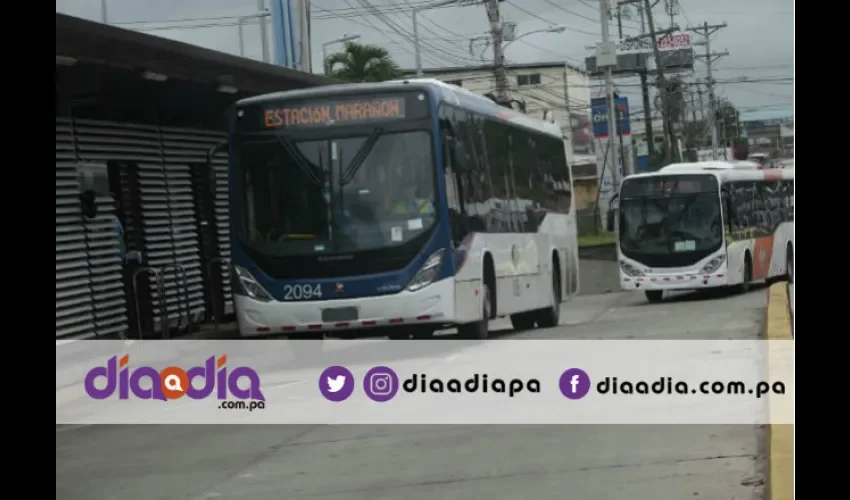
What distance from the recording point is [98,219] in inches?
648

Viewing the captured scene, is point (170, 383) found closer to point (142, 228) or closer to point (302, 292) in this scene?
point (302, 292)

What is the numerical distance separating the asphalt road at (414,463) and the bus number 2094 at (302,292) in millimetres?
3728

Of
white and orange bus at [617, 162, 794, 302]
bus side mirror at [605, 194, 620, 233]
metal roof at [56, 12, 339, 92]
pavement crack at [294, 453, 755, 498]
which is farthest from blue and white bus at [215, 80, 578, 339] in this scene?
white and orange bus at [617, 162, 794, 302]

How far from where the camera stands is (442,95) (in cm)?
1405

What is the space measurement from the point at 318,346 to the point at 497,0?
19.7ft

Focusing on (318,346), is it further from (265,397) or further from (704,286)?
(704,286)

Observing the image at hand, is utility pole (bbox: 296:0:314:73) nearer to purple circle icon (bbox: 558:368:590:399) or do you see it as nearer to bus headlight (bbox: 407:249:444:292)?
bus headlight (bbox: 407:249:444:292)

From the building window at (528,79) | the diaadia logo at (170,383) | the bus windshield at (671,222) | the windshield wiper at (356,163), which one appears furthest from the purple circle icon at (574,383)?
the bus windshield at (671,222)

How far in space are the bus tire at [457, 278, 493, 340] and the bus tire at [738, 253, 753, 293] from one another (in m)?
11.0

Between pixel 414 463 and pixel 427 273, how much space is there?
243 inches

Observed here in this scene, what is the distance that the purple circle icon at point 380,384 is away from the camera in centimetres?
943

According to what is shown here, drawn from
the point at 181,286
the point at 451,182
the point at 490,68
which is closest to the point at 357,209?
the point at 451,182

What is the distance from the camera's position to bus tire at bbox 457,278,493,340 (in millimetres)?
14664
